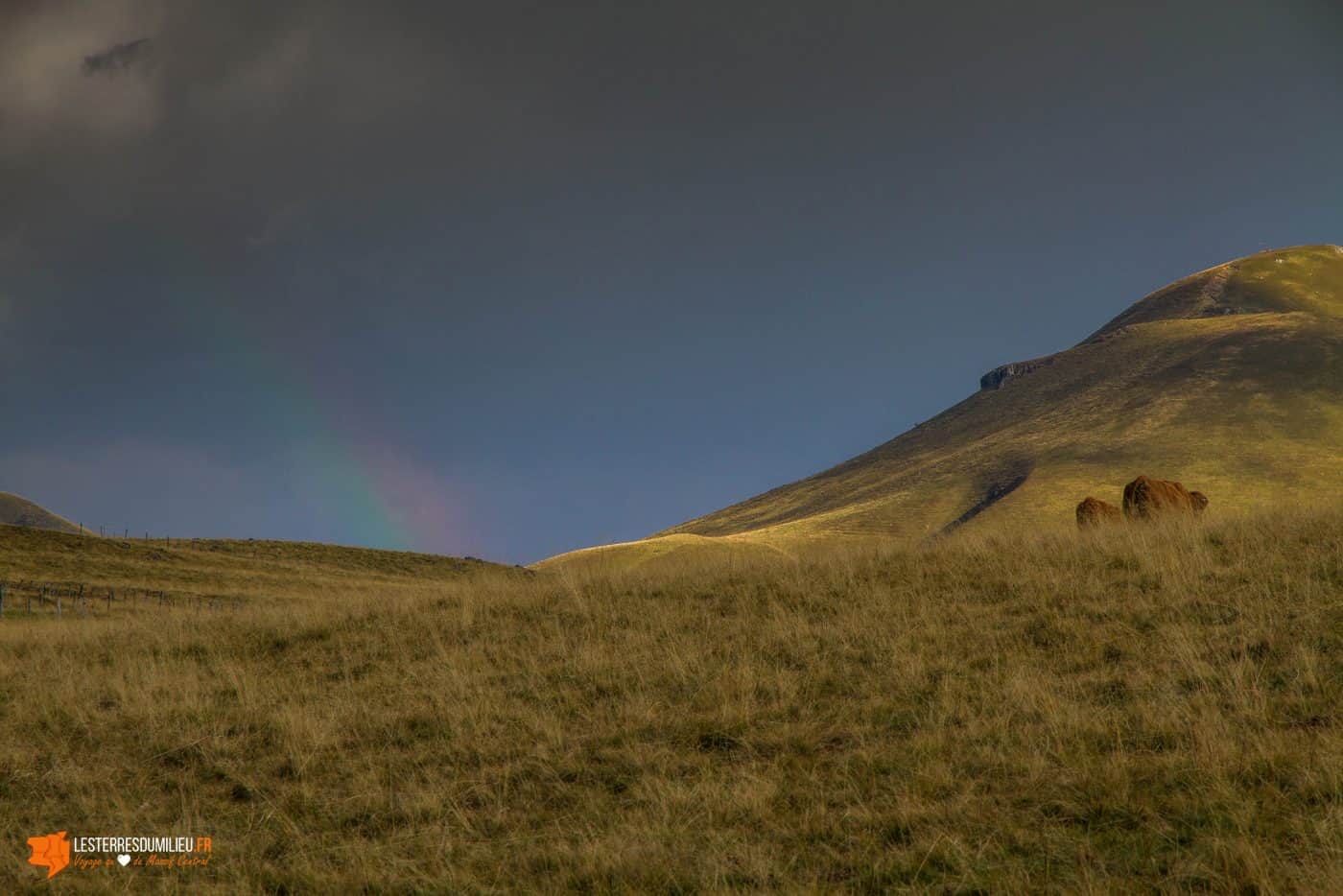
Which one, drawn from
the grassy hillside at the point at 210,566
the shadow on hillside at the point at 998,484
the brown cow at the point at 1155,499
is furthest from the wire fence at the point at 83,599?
the shadow on hillside at the point at 998,484

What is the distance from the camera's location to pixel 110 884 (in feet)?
19.5

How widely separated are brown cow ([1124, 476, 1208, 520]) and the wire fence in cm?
3643

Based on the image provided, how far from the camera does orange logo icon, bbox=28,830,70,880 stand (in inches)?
250

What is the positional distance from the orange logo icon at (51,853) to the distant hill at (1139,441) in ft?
285

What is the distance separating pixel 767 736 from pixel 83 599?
49.2 metres

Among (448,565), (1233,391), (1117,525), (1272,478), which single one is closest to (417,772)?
(1117,525)

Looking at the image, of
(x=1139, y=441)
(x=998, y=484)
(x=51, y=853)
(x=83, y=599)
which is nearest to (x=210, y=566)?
(x=83, y=599)

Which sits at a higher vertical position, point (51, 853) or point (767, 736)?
point (51, 853)

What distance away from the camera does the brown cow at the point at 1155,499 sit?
70.7 feet

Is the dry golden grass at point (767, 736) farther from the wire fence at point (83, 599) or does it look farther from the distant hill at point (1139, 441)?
the distant hill at point (1139, 441)

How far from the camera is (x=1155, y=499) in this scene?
72.6 feet

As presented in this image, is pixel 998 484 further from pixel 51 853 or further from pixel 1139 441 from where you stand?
pixel 51 853

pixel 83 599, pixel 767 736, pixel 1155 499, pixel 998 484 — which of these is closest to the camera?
pixel 767 736

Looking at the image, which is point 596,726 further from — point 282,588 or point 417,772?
point 282,588
